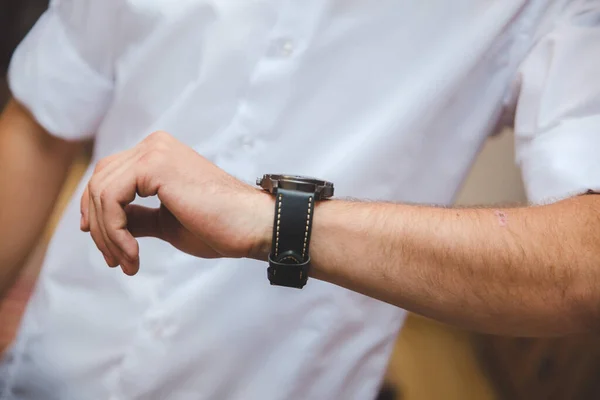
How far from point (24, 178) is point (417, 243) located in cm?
69

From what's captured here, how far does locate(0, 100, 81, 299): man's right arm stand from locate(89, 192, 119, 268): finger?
357mm

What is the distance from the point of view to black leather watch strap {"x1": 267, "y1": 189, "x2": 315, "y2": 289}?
1.58 ft

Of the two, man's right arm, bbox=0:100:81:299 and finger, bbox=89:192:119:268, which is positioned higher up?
man's right arm, bbox=0:100:81:299

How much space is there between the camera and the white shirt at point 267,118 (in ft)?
2.16

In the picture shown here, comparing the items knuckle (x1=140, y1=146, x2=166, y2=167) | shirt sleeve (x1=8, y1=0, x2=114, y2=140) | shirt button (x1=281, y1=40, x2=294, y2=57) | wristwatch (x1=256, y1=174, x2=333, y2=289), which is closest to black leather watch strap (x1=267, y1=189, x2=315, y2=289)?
wristwatch (x1=256, y1=174, x2=333, y2=289)

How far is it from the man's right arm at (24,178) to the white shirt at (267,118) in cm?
5

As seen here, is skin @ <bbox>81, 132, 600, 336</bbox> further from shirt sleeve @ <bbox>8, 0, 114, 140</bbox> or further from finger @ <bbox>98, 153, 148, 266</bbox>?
shirt sleeve @ <bbox>8, 0, 114, 140</bbox>

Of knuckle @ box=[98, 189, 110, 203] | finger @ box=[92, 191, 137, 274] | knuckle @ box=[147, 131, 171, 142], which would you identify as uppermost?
knuckle @ box=[147, 131, 171, 142]

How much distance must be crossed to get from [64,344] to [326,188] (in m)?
0.56

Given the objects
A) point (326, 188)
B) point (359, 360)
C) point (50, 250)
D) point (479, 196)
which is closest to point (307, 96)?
point (326, 188)

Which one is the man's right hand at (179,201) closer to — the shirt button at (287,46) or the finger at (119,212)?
the finger at (119,212)

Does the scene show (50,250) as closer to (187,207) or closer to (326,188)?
(187,207)

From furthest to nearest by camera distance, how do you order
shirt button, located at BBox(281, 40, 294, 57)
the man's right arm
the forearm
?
the man's right arm, shirt button, located at BBox(281, 40, 294, 57), the forearm

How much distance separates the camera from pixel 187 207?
1.62 ft
